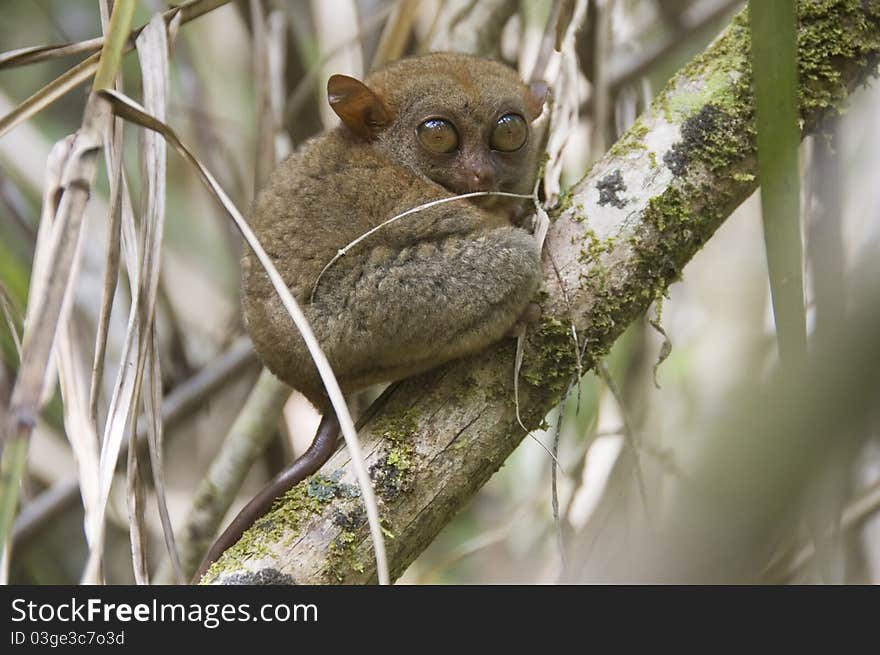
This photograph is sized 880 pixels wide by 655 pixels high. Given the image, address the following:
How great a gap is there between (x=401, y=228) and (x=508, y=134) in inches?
21.3

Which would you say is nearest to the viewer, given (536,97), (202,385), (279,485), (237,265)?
(279,485)

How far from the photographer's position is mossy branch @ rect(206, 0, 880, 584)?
6.59ft

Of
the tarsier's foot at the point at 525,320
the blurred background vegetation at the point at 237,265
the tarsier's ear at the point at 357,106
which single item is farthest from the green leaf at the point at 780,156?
the tarsier's ear at the point at 357,106

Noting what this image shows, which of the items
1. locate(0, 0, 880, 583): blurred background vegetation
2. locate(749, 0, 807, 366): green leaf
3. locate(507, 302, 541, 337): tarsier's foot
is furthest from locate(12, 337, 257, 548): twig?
locate(749, 0, 807, 366): green leaf

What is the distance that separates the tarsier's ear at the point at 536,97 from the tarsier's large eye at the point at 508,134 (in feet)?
0.44

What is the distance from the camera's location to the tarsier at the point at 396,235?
2.22 metres

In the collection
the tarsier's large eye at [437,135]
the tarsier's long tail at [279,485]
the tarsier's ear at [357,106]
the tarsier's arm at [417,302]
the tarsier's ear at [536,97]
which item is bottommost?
the tarsier's long tail at [279,485]

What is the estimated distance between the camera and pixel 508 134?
2715mm

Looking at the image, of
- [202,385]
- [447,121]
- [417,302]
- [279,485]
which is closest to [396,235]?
[417,302]

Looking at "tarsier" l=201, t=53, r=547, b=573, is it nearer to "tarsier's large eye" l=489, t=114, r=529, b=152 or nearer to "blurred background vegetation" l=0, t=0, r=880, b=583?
"tarsier's large eye" l=489, t=114, r=529, b=152

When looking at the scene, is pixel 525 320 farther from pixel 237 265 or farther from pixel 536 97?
pixel 237 265

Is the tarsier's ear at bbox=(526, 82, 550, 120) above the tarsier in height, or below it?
above

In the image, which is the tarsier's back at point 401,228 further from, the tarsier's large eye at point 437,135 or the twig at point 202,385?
the twig at point 202,385
